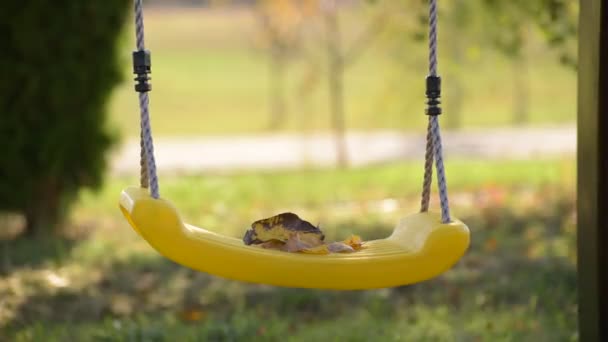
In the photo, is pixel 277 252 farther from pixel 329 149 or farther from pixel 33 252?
pixel 329 149

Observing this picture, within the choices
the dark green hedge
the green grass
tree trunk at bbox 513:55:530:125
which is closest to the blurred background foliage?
the dark green hedge

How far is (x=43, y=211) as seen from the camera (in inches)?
262

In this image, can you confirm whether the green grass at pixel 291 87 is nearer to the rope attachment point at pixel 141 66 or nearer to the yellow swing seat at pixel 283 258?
the rope attachment point at pixel 141 66

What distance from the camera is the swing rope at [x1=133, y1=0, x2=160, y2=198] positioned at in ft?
8.70

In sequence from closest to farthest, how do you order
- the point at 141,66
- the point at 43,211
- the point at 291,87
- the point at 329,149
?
1. the point at 141,66
2. the point at 43,211
3. the point at 329,149
4. the point at 291,87

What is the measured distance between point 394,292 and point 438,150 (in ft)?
8.03

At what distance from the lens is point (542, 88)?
24.4 meters

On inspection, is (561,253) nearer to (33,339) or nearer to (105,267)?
(105,267)

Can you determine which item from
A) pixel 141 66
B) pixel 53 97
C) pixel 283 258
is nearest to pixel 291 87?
pixel 53 97

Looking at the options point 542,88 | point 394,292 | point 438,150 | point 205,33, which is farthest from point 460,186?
point 205,33

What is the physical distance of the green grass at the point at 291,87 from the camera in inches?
566

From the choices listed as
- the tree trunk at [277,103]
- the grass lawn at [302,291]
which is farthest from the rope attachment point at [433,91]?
the tree trunk at [277,103]

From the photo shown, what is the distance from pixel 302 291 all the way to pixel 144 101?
2554 millimetres

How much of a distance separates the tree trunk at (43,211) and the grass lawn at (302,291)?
22 cm
